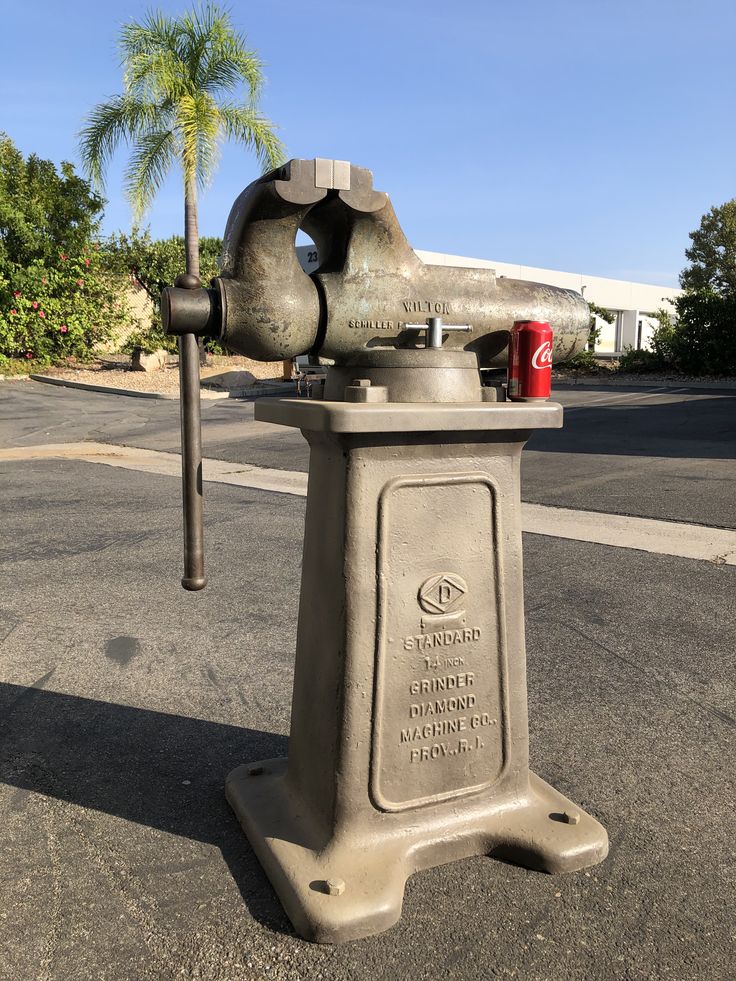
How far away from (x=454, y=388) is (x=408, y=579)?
0.51 meters

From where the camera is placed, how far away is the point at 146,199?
1703 centimetres

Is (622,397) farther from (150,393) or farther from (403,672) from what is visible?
(403,672)

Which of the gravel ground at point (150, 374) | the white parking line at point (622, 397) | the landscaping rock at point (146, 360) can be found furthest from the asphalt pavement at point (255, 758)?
the landscaping rock at point (146, 360)

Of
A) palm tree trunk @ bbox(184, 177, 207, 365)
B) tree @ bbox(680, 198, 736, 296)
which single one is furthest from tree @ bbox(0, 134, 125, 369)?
tree @ bbox(680, 198, 736, 296)

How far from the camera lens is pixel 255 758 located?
275cm

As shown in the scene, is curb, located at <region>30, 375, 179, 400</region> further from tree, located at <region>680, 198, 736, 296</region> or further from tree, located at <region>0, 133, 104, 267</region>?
tree, located at <region>680, 198, 736, 296</region>

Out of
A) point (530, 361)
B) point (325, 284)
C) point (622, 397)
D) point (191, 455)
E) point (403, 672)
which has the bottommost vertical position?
point (403, 672)

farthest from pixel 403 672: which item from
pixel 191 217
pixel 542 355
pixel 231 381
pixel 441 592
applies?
pixel 231 381

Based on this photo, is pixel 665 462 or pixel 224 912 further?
pixel 665 462

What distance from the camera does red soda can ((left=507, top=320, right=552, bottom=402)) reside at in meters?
2.06

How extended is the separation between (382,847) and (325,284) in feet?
4.94

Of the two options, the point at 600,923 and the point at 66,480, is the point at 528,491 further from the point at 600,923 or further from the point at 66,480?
the point at 600,923

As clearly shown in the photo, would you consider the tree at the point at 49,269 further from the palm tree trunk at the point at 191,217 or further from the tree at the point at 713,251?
the tree at the point at 713,251

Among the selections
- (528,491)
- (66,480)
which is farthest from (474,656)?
(66,480)
